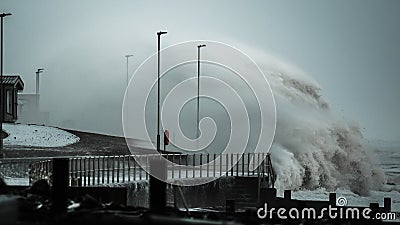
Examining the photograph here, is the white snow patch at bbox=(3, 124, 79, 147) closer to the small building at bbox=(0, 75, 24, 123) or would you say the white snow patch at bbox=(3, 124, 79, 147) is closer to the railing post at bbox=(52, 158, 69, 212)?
the small building at bbox=(0, 75, 24, 123)

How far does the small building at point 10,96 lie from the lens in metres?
70.4

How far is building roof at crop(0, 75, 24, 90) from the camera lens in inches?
2821

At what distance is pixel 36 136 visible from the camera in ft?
223

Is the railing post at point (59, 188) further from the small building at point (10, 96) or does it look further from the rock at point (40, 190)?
the small building at point (10, 96)

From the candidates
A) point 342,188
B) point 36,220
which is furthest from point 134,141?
point 36,220

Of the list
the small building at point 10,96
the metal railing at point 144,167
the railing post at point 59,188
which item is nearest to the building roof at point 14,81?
the small building at point 10,96

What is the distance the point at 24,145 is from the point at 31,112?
50375 millimetres

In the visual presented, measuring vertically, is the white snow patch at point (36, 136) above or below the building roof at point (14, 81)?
below

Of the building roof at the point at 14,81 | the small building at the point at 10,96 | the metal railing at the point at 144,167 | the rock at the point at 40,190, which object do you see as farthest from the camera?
the building roof at the point at 14,81

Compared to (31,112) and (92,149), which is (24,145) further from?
(31,112)

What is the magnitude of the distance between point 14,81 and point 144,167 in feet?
108

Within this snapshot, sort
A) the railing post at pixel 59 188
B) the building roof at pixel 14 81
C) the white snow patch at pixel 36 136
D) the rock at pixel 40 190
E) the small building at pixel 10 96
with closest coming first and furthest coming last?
the railing post at pixel 59 188, the rock at pixel 40 190, the white snow patch at pixel 36 136, the small building at pixel 10 96, the building roof at pixel 14 81

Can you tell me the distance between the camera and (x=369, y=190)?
74812 mm

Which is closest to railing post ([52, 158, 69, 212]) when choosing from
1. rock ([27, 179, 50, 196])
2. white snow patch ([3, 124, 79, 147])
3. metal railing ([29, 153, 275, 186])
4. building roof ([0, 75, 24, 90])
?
rock ([27, 179, 50, 196])
